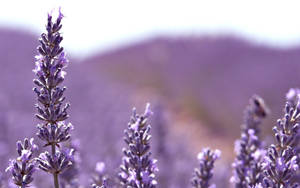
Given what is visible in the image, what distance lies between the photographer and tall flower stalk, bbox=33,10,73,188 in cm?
242

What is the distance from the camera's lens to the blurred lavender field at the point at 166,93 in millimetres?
7230

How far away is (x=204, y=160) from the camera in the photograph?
291cm

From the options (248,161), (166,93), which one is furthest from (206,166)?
(166,93)

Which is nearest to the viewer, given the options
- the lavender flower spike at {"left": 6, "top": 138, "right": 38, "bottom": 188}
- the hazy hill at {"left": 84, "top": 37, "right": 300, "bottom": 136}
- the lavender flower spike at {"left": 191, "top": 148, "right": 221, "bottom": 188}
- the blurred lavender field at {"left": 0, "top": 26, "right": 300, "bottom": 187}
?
the lavender flower spike at {"left": 6, "top": 138, "right": 38, "bottom": 188}

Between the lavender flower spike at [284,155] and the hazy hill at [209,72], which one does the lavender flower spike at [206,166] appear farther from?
the hazy hill at [209,72]

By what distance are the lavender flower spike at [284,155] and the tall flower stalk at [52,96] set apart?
953 mm

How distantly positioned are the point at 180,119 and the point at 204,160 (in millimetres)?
18691

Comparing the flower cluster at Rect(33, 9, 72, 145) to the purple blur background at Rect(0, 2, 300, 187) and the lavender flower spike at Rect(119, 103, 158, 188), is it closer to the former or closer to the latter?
the lavender flower spike at Rect(119, 103, 158, 188)

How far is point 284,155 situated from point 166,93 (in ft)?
72.6

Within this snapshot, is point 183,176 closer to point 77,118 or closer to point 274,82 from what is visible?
point 77,118

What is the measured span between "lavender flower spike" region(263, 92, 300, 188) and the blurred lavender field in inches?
88.9

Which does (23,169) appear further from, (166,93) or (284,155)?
(166,93)

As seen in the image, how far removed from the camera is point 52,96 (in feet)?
8.05

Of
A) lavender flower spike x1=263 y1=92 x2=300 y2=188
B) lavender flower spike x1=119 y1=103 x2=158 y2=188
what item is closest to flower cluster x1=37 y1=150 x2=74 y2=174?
lavender flower spike x1=119 y1=103 x2=158 y2=188
